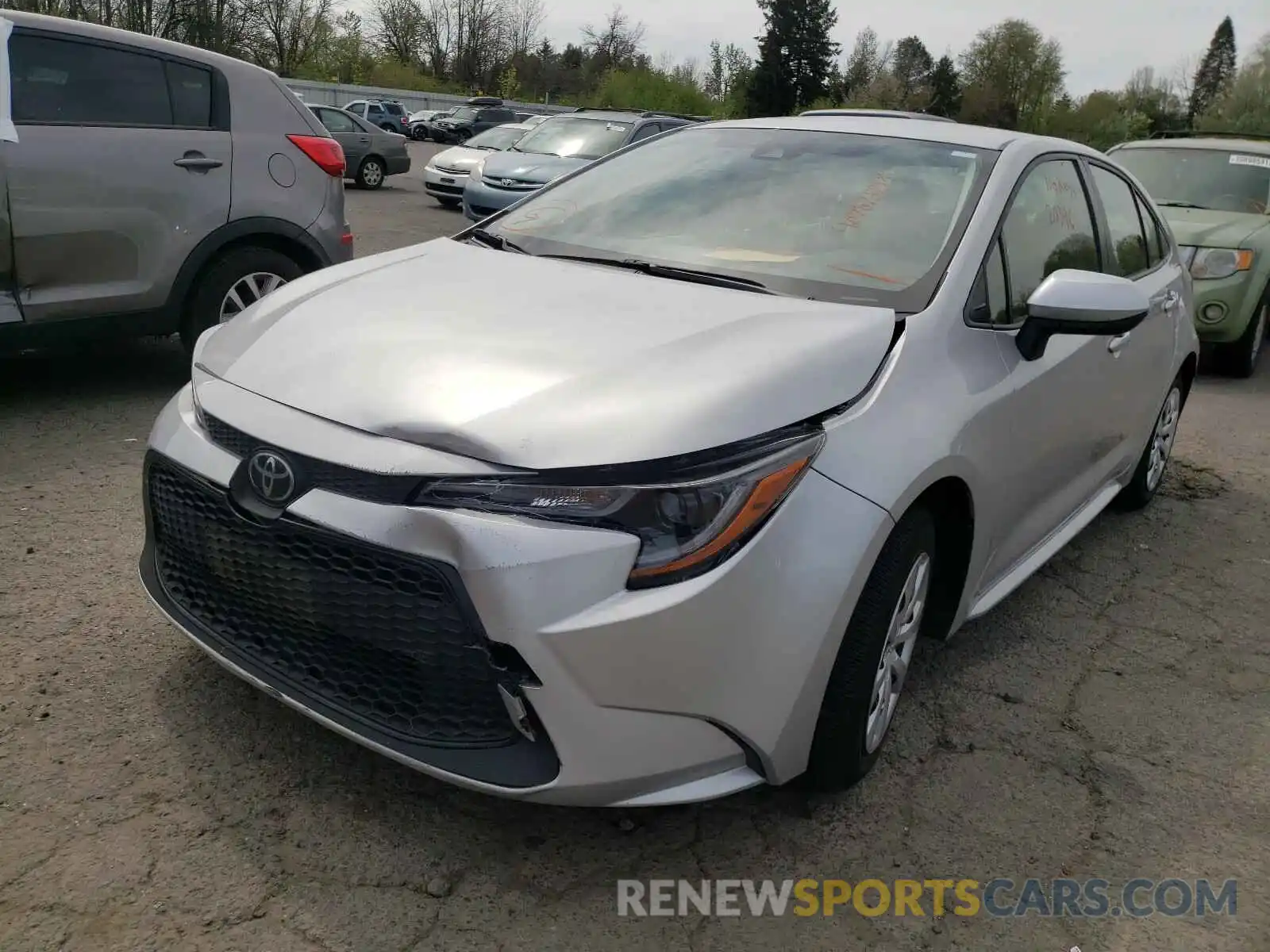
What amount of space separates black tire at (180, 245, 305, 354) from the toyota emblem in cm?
324

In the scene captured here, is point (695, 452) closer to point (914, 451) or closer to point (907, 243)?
point (914, 451)

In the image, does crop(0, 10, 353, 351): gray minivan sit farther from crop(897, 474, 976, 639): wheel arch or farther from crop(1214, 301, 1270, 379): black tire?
crop(1214, 301, 1270, 379): black tire

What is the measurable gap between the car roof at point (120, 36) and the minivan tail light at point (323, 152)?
0.36m

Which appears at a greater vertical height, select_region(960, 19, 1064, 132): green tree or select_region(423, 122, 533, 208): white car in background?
select_region(960, 19, 1064, 132): green tree

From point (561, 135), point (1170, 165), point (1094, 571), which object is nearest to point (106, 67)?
point (1094, 571)

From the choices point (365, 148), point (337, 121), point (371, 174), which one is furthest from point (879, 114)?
point (371, 174)

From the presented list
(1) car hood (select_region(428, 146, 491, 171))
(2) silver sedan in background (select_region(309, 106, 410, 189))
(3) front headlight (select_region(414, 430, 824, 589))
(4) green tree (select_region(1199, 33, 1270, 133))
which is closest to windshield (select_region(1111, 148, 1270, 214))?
(3) front headlight (select_region(414, 430, 824, 589))

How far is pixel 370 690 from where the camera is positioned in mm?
2135

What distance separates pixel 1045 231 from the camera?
3314 millimetres

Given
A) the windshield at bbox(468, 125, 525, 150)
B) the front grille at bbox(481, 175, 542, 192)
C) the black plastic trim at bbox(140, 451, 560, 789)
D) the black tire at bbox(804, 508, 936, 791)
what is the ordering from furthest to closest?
the windshield at bbox(468, 125, 525, 150)
the front grille at bbox(481, 175, 542, 192)
the black tire at bbox(804, 508, 936, 791)
the black plastic trim at bbox(140, 451, 560, 789)

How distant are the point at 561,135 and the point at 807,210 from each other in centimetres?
1139

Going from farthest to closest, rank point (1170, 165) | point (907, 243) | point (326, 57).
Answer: point (326, 57) → point (1170, 165) → point (907, 243)

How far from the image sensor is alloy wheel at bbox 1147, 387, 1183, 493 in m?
4.71

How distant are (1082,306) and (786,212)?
34.3 inches
